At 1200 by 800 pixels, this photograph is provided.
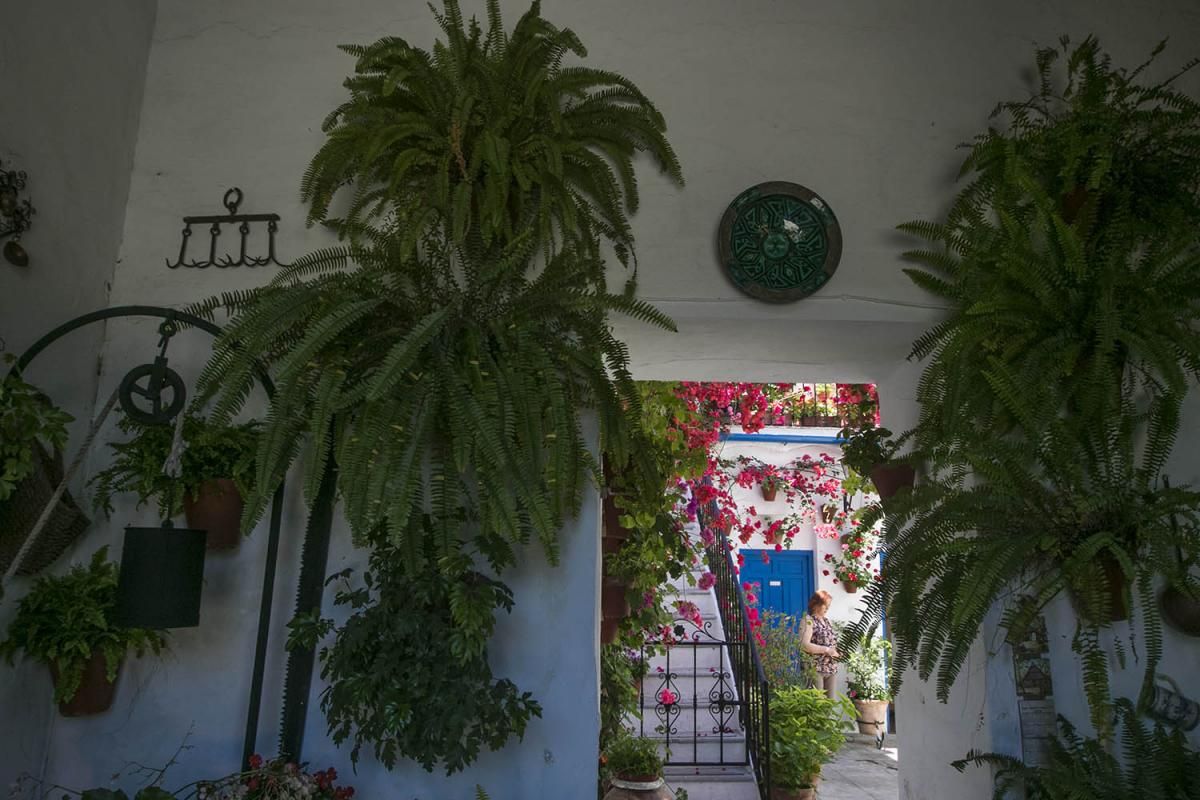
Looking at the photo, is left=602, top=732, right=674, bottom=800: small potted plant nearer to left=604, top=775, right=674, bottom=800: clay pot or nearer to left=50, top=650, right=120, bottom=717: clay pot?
left=604, top=775, right=674, bottom=800: clay pot

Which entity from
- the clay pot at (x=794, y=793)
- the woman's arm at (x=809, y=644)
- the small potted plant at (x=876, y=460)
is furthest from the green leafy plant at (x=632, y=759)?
the woman's arm at (x=809, y=644)

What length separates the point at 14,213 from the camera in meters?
2.23

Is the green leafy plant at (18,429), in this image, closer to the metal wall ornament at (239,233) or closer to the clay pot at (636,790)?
the metal wall ornament at (239,233)

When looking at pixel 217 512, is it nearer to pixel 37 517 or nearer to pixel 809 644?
pixel 37 517

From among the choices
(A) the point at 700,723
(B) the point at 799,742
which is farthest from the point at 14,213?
(A) the point at 700,723

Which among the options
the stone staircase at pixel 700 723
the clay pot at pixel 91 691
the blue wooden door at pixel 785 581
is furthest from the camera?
the blue wooden door at pixel 785 581

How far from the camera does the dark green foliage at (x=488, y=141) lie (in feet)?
7.47

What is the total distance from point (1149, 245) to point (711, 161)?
1224 millimetres

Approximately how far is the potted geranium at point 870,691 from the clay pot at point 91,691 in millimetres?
6306

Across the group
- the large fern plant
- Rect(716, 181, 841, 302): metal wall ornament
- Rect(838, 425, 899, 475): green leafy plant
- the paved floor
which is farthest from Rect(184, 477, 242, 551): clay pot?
the paved floor

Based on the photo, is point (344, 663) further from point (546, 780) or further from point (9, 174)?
point (9, 174)

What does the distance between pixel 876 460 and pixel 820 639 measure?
4.90 meters

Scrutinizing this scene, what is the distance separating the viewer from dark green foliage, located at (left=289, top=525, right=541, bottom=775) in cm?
197

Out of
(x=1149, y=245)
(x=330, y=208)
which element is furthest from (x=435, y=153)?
(x=1149, y=245)
